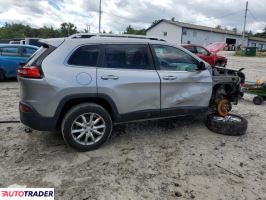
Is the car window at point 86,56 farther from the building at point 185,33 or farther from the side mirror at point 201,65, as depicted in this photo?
the building at point 185,33

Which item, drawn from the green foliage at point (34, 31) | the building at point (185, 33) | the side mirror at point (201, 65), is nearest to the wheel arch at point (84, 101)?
the side mirror at point (201, 65)

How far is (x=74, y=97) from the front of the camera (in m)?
3.66

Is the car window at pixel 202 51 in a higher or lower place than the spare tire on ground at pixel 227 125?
higher

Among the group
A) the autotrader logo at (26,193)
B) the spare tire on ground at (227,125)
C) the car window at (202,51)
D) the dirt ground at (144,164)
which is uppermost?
the car window at (202,51)

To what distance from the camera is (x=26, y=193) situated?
288 cm

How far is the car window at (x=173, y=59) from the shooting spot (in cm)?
434

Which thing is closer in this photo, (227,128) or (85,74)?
(85,74)

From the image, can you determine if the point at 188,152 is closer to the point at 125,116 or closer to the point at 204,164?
the point at 204,164

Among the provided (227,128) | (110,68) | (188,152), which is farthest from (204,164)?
(110,68)

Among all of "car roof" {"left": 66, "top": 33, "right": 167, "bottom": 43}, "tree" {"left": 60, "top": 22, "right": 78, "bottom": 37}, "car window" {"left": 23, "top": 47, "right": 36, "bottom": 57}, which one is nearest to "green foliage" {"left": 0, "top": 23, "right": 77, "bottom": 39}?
"tree" {"left": 60, "top": 22, "right": 78, "bottom": 37}

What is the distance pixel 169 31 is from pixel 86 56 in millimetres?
48441

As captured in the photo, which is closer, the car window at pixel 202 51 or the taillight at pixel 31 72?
the taillight at pixel 31 72

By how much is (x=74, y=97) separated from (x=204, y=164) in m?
2.17

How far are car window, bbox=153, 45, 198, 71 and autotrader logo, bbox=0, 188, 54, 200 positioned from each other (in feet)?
8.66
